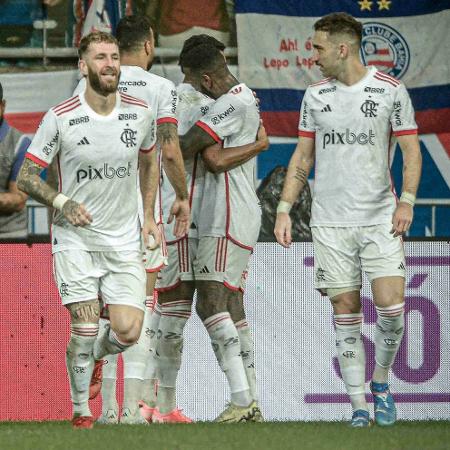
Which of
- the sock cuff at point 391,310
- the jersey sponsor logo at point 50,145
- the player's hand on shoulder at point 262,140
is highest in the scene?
the player's hand on shoulder at point 262,140

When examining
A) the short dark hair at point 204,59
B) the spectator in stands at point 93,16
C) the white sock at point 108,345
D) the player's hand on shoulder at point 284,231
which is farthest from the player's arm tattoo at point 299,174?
the spectator in stands at point 93,16

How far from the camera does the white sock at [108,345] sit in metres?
7.57

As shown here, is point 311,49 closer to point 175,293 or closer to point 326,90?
point 175,293

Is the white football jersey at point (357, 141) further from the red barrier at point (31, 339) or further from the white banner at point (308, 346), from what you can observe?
the red barrier at point (31, 339)

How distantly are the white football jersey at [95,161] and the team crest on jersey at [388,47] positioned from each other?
19.6ft

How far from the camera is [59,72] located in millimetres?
12648

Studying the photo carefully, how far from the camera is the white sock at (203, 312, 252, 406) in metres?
8.34

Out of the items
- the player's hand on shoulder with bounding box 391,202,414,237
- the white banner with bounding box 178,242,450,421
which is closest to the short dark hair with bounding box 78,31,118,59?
the player's hand on shoulder with bounding box 391,202,414,237

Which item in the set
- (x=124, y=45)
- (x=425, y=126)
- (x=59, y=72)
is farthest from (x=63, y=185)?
(x=425, y=126)

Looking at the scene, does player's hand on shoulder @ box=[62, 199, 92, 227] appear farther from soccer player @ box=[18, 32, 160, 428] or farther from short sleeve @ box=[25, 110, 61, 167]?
short sleeve @ box=[25, 110, 61, 167]

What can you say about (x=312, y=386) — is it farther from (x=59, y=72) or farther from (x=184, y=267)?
(x=59, y=72)

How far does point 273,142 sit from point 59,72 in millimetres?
1968

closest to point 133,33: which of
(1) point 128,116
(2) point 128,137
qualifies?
(1) point 128,116

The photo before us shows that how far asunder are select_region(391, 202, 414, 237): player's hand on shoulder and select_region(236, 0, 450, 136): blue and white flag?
17.4 ft
